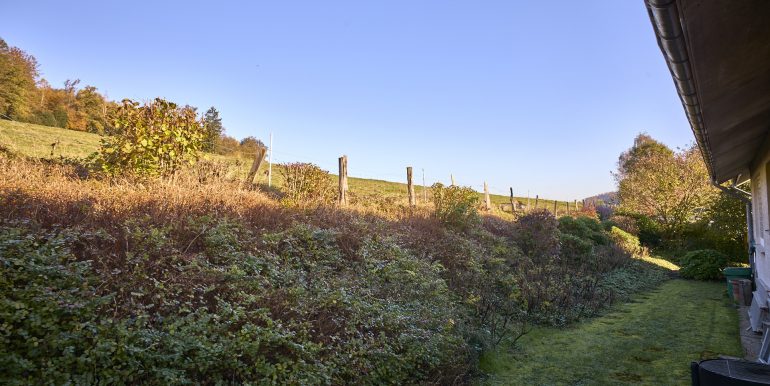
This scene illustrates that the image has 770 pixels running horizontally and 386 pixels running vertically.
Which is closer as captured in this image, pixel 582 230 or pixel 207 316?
pixel 207 316

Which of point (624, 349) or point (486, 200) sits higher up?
point (486, 200)

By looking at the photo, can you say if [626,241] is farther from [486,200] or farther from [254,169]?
[254,169]

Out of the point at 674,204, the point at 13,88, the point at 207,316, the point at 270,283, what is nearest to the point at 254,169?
the point at 270,283

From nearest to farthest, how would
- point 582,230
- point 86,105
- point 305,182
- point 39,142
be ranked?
point 305,182 < point 39,142 < point 582,230 < point 86,105

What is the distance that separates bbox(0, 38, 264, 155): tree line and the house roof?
52.3 feet

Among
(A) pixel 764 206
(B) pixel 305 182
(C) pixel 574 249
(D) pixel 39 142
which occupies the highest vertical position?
(D) pixel 39 142

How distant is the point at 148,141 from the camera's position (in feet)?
24.9

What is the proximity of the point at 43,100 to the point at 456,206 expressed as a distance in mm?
27320

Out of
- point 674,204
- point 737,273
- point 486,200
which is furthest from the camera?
point 486,200

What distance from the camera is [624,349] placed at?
20.0 feet

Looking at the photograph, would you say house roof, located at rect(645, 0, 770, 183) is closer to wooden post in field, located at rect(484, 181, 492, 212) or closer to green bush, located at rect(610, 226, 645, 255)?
green bush, located at rect(610, 226, 645, 255)

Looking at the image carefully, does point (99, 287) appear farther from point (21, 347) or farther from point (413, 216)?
point (413, 216)

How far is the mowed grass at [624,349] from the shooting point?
16.6 ft

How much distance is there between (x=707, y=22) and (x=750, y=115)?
296 cm
